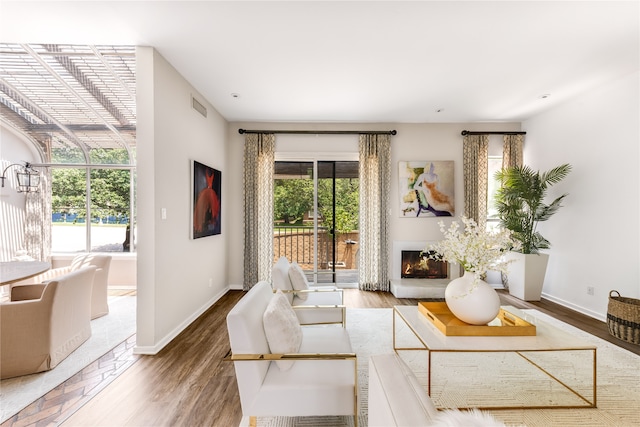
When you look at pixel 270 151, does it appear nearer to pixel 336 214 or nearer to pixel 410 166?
pixel 336 214

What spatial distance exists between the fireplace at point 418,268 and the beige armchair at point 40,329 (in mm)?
4360

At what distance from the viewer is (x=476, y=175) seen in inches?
193

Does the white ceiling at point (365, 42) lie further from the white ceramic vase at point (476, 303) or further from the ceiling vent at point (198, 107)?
the white ceramic vase at point (476, 303)

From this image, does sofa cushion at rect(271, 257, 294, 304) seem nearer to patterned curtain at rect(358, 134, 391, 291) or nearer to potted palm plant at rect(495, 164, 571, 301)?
patterned curtain at rect(358, 134, 391, 291)

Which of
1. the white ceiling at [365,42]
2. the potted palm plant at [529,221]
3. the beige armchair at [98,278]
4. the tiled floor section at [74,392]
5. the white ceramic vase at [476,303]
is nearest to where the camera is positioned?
the tiled floor section at [74,392]

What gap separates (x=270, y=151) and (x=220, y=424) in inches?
154

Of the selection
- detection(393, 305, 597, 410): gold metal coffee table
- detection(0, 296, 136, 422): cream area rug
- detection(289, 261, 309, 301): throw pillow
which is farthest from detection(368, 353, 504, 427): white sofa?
detection(0, 296, 136, 422): cream area rug

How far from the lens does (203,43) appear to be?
2641 mm

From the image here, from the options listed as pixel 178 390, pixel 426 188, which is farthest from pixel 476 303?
pixel 426 188

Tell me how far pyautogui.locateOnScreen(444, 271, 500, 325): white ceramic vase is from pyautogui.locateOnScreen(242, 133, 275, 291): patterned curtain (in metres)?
3.31

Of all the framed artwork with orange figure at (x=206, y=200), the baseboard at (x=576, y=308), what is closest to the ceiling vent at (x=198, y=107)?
Result: the framed artwork with orange figure at (x=206, y=200)

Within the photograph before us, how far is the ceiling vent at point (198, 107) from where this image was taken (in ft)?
11.6

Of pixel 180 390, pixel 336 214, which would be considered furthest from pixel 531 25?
pixel 180 390

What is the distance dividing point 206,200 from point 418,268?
3614mm
